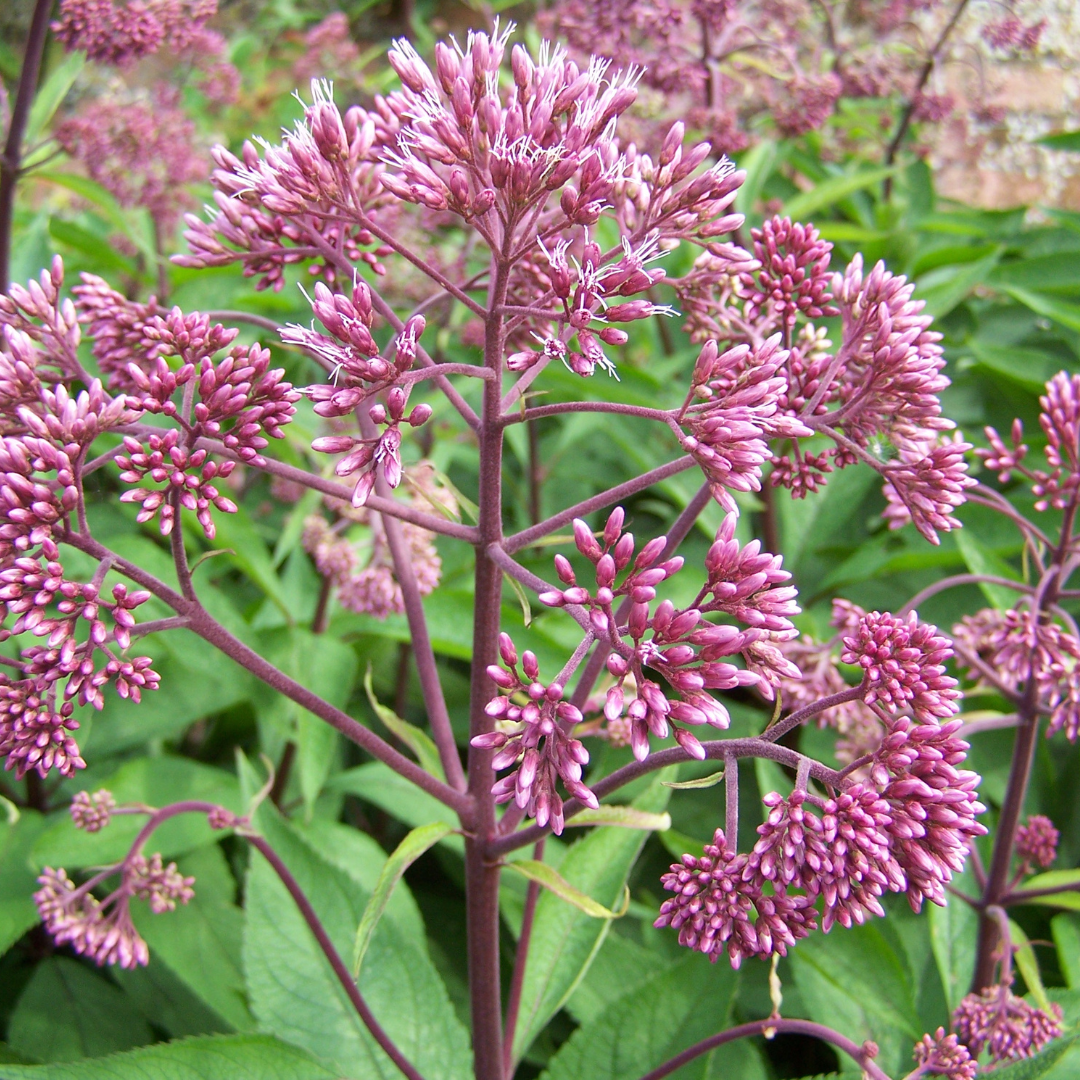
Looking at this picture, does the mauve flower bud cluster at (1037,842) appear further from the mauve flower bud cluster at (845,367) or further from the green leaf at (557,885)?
the green leaf at (557,885)

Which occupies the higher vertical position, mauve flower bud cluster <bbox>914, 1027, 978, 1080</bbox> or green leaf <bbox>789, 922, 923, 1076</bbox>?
mauve flower bud cluster <bbox>914, 1027, 978, 1080</bbox>

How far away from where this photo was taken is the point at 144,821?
219 centimetres

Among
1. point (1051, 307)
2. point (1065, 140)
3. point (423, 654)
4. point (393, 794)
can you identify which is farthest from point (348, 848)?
point (1065, 140)

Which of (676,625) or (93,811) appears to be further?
(93,811)

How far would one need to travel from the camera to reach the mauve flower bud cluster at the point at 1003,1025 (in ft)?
5.15

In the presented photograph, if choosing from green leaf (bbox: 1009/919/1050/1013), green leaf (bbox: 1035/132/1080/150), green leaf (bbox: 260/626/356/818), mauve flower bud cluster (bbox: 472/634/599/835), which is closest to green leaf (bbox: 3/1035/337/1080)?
green leaf (bbox: 260/626/356/818)

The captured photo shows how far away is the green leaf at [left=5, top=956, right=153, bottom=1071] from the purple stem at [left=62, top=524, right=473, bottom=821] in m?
1.32

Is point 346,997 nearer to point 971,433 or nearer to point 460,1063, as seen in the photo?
point 460,1063

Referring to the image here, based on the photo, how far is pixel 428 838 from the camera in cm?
126

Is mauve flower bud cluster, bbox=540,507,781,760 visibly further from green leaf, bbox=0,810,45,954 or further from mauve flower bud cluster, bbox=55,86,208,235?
mauve flower bud cluster, bbox=55,86,208,235

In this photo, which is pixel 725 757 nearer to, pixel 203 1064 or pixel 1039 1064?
pixel 1039 1064

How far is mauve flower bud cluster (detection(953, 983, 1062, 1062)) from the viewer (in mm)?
1568

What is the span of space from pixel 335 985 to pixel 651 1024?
598 mm

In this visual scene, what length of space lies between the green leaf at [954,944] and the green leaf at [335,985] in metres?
0.94
